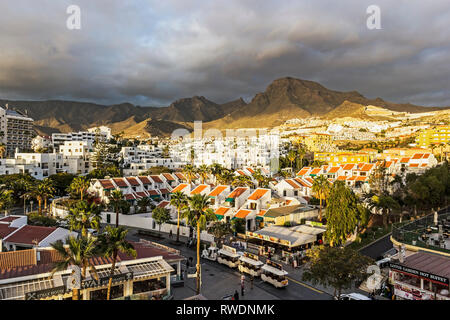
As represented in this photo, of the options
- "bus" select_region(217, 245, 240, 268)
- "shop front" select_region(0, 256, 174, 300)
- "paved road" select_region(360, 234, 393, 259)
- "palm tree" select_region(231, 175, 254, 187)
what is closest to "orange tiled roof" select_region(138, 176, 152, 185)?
"palm tree" select_region(231, 175, 254, 187)

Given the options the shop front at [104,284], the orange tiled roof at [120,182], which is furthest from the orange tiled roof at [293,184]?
the shop front at [104,284]

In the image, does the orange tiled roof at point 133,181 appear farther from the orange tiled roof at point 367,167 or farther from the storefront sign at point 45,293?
the orange tiled roof at point 367,167

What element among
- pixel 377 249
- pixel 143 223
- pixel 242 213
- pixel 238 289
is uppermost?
pixel 242 213

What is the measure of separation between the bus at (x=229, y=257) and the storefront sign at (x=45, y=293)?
49.0 ft

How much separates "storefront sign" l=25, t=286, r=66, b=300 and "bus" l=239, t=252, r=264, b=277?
47.1 ft

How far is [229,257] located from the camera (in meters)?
29.4

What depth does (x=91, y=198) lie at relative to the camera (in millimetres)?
57281

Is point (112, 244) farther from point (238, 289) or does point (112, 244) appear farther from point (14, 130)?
point (14, 130)

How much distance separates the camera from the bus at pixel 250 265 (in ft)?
86.2

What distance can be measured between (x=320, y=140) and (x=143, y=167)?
4070 inches

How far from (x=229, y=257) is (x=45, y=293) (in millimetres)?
16132

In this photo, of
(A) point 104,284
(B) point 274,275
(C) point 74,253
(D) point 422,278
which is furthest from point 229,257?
(D) point 422,278
